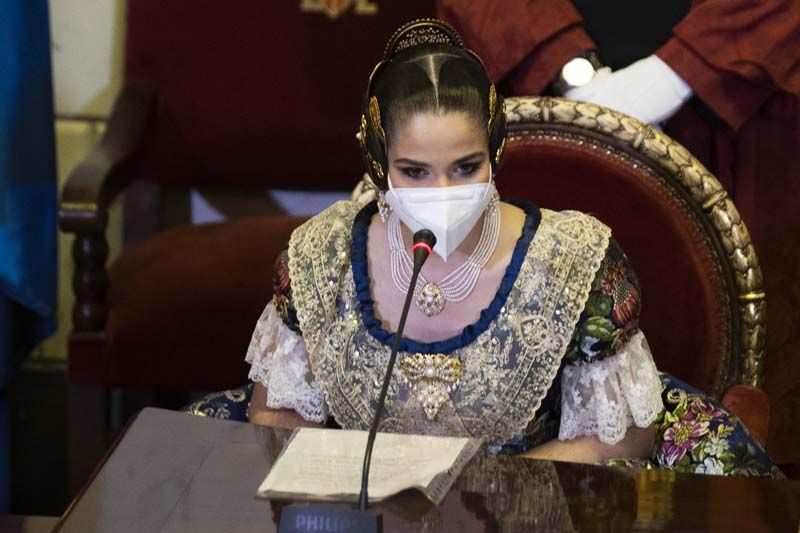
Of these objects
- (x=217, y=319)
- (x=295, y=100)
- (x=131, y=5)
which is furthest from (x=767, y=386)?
(x=131, y=5)

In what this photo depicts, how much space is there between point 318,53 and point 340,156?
0.23 meters

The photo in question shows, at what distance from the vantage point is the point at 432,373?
175 centimetres

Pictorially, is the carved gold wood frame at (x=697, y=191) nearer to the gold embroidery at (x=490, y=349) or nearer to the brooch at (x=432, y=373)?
the gold embroidery at (x=490, y=349)

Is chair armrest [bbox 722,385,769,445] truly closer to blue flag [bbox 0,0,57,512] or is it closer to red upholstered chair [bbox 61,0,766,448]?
red upholstered chair [bbox 61,0,766,448]

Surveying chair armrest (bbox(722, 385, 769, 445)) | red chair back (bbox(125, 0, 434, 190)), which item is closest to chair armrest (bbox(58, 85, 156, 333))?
red chair back (bbox(125, 0, 434, 190))

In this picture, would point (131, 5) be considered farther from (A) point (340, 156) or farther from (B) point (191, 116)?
(A) point (340, 156)

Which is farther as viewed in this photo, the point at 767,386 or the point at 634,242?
the point at 767,386

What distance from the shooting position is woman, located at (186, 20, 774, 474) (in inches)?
66.2

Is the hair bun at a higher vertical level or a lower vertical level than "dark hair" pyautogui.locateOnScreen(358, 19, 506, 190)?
higher

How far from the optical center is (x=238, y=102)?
300 centimetres

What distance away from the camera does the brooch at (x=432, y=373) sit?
175 centimetres

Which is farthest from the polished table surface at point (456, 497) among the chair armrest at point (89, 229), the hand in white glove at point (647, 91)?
the chair armrest at point (89, 229)

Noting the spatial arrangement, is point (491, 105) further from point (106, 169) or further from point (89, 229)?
point (106, 169)

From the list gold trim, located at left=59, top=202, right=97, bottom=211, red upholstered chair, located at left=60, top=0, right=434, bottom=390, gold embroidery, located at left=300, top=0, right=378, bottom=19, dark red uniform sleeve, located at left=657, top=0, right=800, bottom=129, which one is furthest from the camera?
gold embroidery, located at left=300, top=0, right=378, bottom=19
